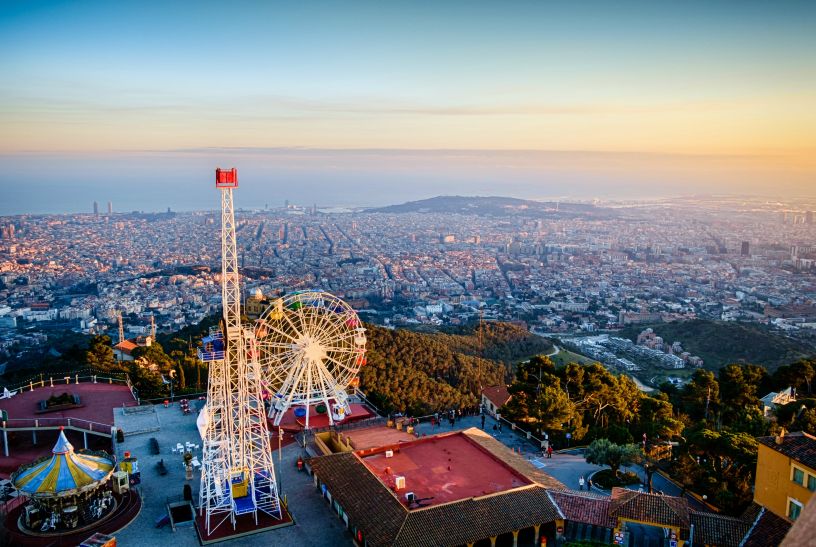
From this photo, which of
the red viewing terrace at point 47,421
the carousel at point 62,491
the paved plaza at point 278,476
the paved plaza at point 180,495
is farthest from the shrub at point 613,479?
the red viewing terrace at point 47,421

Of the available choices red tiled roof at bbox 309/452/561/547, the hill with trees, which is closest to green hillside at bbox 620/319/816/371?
the hill with trees

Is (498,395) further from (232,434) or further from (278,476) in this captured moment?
(232,434)

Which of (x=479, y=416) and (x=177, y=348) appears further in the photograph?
(x=177, y=348)

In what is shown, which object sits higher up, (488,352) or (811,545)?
(811,545)

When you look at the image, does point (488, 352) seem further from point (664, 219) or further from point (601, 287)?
point (664, 219)

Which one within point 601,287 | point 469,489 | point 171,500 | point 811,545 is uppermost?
point 811,545

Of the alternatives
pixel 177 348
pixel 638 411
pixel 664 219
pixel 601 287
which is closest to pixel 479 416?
pixel 638 411
